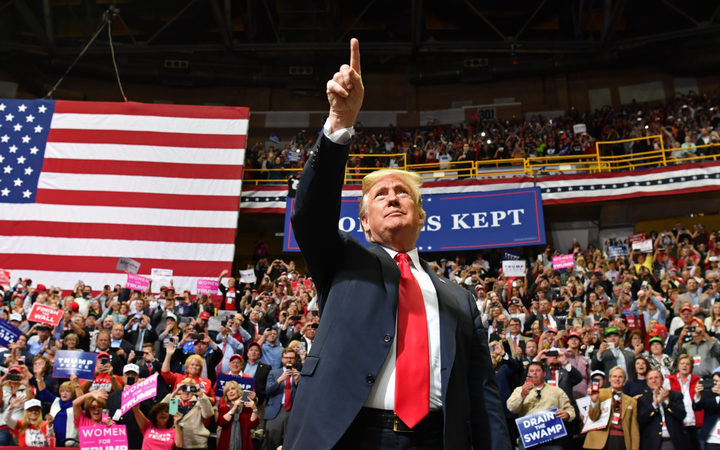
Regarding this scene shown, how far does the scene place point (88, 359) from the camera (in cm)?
823

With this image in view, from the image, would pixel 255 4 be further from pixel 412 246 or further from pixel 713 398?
pixel 412 246

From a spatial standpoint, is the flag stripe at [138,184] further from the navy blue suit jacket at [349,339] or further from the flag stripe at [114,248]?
the navy blue suit jacket at [349,339]

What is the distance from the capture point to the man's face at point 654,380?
7715 mm

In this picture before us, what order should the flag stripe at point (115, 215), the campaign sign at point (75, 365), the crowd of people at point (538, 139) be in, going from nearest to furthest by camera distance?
1. the campaign sign at point (75, 365)
2. the flag stripe at point (115, 215)
3. the crowd of people at point (538, 139)

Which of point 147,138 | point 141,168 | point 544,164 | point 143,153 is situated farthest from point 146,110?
point 544,164

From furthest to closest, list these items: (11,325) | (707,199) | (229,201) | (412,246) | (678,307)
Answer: (707,199) < (229,201) < (678,307) < (11,325) < (412,246)

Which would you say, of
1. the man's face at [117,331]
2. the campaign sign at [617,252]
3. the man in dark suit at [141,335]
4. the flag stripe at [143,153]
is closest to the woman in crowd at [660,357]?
the campaign sign at [617,252]

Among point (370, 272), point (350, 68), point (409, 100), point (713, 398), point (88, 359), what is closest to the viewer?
point (350, 68)

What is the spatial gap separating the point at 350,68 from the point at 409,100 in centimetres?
2396

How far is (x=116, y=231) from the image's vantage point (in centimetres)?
1539

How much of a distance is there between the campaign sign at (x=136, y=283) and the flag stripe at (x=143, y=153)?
4.30m

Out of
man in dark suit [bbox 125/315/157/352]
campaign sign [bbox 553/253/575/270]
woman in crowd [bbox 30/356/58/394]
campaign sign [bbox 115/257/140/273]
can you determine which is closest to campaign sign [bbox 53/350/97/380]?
woman in crowd [bbox 30/356/58/394]

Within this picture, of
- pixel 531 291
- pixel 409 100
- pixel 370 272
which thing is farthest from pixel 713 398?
pixel 409 100

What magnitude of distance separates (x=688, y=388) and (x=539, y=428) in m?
2.05
